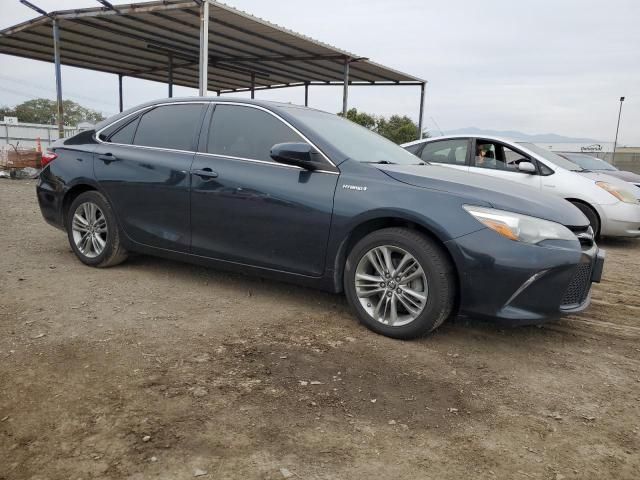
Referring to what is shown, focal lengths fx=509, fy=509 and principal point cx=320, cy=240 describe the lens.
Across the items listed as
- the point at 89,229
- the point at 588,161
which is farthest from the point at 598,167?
the point at 89,229

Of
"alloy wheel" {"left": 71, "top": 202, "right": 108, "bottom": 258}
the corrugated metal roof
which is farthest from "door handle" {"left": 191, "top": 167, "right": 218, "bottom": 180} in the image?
the corrugated metal roof

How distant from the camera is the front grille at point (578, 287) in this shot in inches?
126

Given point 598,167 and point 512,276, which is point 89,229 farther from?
point 598,167

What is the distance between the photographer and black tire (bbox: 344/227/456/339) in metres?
3.12

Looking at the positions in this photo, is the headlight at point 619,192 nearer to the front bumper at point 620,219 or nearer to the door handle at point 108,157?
the front bumper at point 620,219

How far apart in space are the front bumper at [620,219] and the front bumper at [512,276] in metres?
4.41

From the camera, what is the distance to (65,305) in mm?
3666

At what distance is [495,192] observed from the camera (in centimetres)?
325

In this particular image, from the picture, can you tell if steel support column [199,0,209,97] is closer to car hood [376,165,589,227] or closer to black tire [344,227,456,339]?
car hood [376,165,589,227]

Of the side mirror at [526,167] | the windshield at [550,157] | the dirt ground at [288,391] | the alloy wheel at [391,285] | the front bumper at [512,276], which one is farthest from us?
the windshield at [550,157]

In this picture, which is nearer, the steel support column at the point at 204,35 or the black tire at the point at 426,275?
the black tire at the point at 426,275

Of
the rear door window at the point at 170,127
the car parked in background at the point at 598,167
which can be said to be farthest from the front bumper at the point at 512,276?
the car parked in background at the point at 598,167

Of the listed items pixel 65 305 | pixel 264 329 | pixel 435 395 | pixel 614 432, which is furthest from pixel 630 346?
pixel 65 305

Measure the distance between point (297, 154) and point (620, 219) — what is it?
546cm
